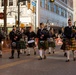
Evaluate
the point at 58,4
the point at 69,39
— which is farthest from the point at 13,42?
the point at 58,4

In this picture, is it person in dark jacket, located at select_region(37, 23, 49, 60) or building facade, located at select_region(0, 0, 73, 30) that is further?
building facade, located at select_region(0, 0, 73, 30)

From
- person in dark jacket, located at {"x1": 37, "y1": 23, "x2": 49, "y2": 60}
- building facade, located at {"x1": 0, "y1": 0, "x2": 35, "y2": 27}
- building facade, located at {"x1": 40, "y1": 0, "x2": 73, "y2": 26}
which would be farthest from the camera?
building facade, located at {"x1": 40, "y1": 0, "x2": 73, "y2": 26}

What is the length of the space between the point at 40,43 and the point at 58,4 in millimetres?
51102

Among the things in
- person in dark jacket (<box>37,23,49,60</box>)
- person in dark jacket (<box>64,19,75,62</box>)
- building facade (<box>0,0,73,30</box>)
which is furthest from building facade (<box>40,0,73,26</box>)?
person in dark jacket (<box>64,19,75,62</box>)

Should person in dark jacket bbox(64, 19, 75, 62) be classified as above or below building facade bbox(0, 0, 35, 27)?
below

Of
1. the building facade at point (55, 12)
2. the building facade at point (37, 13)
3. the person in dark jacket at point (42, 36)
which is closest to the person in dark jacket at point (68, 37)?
the person in dark jacket at point (42, 36)

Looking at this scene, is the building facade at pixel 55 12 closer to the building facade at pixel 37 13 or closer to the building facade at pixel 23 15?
the building facade at pixel 37 13

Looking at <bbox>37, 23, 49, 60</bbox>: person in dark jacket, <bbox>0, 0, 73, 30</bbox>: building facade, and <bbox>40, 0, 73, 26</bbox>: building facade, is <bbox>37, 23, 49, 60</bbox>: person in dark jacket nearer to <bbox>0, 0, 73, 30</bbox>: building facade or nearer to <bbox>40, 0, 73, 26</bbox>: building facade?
<bbox>0, 0, 73, 30</bbox>: building facade

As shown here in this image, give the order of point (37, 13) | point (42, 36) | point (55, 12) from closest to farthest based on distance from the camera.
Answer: point (42, 36), point (37, 13), point (55, 12)

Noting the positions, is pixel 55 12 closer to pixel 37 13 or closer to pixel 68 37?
pixel 37 13

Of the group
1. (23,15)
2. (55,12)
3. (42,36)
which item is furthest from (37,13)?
(42,36)

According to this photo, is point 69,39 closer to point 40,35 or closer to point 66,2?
point 40,35

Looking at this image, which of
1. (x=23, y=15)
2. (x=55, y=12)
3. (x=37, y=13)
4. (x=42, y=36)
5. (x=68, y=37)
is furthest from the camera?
(x=55, y=12)

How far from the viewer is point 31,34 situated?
689 inches
